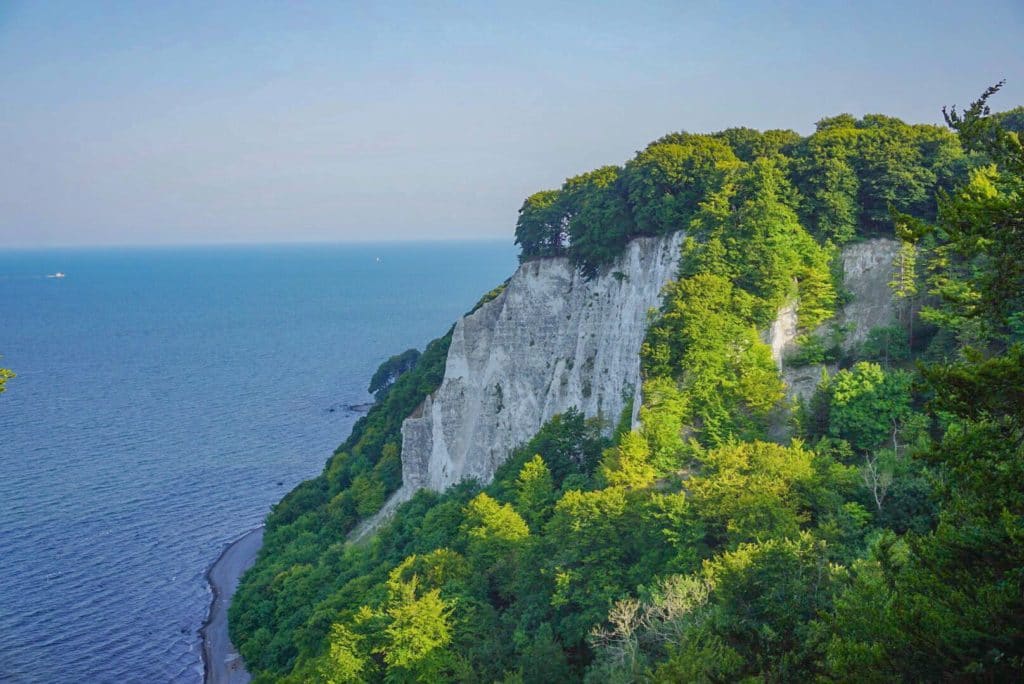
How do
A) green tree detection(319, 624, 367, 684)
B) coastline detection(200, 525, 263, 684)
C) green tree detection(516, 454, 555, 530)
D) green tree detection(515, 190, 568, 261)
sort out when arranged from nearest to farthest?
green tree detection(319, 624, 367, 684), green tree detection(516, 454, 555, 530), coastline detection(200, 525, 263, 684), green tree detection(515, 190, 568, 261)

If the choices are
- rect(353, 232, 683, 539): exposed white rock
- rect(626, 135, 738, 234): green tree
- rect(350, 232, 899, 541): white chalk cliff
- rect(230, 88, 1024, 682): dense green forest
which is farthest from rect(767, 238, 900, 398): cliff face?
rect(626, 135, 738, 234): green tree

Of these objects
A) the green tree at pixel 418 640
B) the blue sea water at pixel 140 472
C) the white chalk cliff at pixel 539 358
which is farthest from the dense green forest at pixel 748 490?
the blue sea water at pixel 140 472

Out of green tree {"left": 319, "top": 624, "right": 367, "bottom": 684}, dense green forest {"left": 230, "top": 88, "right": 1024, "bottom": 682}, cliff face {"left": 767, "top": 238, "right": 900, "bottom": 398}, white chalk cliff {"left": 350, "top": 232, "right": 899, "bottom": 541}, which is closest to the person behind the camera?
dense green forest {"left": 230, "top": 88, "right": 1024, "bottom": 682}

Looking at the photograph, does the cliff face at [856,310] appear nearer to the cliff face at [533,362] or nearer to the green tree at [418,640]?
the cliff face at [533,362]

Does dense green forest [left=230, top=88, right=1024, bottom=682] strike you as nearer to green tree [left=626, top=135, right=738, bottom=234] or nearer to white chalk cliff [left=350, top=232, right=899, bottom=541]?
green tree [left=626, top=135, right=738, bottom=234]

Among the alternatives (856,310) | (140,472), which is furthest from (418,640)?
(140,472)

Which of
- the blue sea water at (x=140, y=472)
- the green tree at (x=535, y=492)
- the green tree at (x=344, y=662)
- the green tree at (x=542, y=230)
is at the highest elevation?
the green tree at (x=542, y=230)

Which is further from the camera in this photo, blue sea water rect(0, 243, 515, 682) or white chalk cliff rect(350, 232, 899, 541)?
blue sea water rect(0, 243, 515, 682)

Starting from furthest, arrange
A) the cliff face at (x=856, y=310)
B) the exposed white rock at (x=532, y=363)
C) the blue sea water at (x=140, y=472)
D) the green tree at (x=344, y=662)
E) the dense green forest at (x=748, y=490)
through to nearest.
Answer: the blue sea water at (x=140, y=472) < the exposed white rock at (x=532, y=363) < the cliff face at (x=856, y=310) < the green tree at (x=344, y=662) < the dense green forest at (x=748, y=490)
